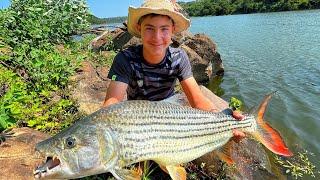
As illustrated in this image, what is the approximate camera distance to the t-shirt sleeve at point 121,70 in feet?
16.5

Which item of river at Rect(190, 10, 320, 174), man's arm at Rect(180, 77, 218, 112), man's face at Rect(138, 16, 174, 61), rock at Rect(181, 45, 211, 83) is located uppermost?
man's face at Rect(138, 16, 174, 61)

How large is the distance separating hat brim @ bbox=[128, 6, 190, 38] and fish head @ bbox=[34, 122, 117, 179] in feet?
6.15

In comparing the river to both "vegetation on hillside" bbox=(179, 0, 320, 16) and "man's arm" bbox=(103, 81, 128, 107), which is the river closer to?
"man's arm" bbox=(103, 81, 128, 107)

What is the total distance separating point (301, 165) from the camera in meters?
7.21

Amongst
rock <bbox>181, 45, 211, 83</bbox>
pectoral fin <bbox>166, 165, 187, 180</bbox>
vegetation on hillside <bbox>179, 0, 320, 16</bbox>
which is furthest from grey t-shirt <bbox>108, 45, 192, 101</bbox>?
vegetation on hillside <bbox>179, 0, 320, 16</bbox>

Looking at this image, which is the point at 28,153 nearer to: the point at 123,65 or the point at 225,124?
the point at 123,65

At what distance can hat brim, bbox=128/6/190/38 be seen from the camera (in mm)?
4652

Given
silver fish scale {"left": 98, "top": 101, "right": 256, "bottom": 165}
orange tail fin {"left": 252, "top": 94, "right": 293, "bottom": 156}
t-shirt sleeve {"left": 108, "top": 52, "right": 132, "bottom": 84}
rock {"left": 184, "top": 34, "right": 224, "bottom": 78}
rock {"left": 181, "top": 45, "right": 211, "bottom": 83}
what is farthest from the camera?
rock {"left": 184, "top": 34, "right": 224, "bottom": 78}

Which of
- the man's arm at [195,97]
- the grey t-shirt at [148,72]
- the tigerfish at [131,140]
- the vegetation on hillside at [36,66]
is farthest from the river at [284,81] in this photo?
the vegetation on hillside at [36,66]

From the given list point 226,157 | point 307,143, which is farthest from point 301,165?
point 226,157

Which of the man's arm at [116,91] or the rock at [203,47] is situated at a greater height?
the man's arm at [116,91]

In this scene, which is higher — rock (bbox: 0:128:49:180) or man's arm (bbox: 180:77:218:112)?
man's arm (bbox: 180:77:218:112)

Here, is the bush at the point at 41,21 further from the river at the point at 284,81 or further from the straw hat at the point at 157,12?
the river at the point at 284,81

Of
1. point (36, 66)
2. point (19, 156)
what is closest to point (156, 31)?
point (19, 156)
